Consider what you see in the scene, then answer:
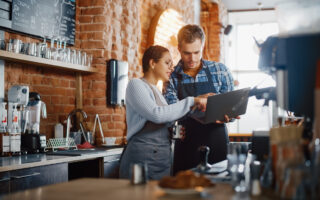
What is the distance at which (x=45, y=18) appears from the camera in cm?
384

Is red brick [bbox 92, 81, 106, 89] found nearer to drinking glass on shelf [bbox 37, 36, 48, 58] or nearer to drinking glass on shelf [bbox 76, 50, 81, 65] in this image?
drinking glass on shelf [bbox 76, 50, 81, 65]

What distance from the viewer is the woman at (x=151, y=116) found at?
7.92 feet

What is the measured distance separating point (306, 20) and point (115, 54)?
3.00m

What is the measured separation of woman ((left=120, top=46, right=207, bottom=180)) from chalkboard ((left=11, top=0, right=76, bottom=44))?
142 cm

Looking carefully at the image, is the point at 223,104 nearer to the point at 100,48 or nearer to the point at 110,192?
the point at 110,192

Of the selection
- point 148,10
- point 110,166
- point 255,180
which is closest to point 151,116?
point 255,180

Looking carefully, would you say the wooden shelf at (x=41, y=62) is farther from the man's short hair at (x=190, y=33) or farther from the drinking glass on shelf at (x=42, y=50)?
the man's short hair at (x=190, y=33)

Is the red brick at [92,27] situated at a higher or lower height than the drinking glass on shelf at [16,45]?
higher

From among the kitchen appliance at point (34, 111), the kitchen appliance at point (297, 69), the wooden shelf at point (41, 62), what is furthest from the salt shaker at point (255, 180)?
the kitchen appliance at point (34, 111)

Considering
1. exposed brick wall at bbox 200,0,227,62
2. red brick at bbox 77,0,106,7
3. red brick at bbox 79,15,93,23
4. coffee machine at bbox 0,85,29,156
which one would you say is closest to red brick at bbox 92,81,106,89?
red brick at bbox 79,15,93,23

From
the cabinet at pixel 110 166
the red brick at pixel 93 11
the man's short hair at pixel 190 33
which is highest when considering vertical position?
the red brick at pixel 93 11

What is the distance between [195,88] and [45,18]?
156 centimetres

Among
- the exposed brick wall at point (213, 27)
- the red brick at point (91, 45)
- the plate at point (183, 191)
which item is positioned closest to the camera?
the plate at point (183, 191)

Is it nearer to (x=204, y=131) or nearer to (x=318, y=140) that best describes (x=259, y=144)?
(x=318, y=140)
